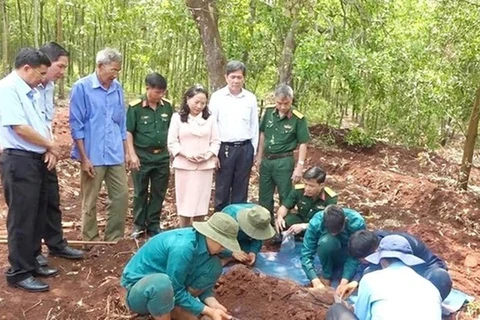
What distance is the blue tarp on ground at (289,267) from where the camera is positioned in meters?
3.87

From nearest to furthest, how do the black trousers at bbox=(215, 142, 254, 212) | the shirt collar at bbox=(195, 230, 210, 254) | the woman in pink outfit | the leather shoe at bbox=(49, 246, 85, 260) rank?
the shirt collar at bbox=(195, 230, 210, 254) → the leather shoe at bbox=(49, 246, 85, 260) → the woman in pink outfit → the black trousers at bbox=(215, 142, 254, 212)

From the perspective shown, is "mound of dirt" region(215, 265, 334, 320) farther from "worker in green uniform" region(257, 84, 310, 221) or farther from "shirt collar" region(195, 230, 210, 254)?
"worker in green uniform" region(257, 84, 310, 221)

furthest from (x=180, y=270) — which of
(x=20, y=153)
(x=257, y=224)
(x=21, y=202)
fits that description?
(x=20, y=153)

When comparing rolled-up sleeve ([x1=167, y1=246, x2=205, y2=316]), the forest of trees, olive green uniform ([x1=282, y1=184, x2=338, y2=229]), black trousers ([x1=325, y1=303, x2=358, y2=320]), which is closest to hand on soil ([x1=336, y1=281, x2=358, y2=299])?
black trousers ([x1=325, y1=303, x2=358, y2=320])

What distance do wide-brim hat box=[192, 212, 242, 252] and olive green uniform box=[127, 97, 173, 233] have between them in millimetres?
1818

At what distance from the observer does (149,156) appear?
457 cm

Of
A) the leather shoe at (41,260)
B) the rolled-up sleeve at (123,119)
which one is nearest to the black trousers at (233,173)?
the rolled-up sleeve at (123,119)

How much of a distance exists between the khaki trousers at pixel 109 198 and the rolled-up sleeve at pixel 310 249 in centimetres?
150

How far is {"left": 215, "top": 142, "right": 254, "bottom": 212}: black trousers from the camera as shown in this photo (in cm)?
468

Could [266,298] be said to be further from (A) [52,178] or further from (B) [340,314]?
(A) [52,178]

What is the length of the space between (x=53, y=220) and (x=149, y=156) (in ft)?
3.23

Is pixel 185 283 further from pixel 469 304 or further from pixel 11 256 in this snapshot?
pixel 469 304

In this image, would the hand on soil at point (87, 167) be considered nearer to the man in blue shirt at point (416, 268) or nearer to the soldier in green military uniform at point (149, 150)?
the soldier in green military uniform at point (149, 150)

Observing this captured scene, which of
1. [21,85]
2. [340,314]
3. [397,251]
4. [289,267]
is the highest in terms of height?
[21,85]
